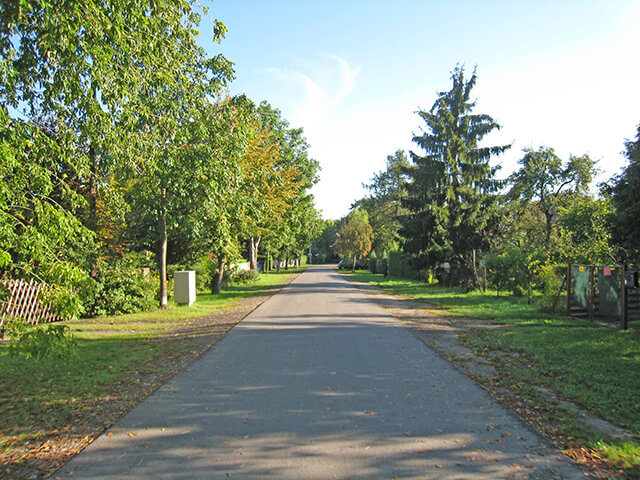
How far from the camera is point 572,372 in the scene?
7.09 metres

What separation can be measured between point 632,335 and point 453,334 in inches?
143

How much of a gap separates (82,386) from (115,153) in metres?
3.55

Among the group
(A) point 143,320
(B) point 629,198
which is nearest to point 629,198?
(B) point 629,198

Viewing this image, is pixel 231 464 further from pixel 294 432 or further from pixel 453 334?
pixel 453 334

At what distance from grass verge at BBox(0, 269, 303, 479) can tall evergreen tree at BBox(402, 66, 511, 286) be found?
53.5 ft

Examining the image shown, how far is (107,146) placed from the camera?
708cm

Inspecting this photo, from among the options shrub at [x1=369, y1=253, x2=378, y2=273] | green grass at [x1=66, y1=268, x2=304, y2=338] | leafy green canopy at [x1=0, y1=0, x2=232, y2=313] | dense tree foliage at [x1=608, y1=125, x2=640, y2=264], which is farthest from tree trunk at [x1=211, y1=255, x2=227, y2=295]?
shrub at [x1=369, y1=253, x2=378, y2=273]

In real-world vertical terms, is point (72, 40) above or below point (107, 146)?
above

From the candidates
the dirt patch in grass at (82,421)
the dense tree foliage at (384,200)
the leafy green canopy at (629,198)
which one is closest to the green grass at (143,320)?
the dirt patch in grass at (82,421)

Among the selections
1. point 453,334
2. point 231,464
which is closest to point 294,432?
point 231,464

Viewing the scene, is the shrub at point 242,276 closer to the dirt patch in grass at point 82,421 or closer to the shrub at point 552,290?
the shrub at point 552,290

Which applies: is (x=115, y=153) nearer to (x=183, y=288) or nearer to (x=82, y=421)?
(x=82, y=421)

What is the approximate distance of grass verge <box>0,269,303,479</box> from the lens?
4309 millimetres

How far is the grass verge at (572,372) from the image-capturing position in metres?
4.46
